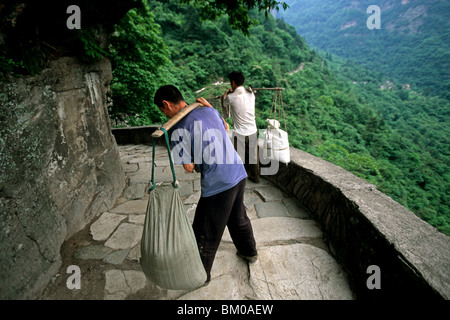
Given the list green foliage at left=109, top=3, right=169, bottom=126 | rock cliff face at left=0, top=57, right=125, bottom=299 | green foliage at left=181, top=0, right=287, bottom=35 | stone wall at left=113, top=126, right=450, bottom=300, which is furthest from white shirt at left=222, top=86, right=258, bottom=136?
green foliage at left=109, top=3, right=169, bottom=126

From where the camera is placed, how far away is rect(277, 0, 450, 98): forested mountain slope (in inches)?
1791

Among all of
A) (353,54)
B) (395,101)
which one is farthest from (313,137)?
(353,54)

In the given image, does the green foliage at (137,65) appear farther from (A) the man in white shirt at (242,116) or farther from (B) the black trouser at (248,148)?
(B) the black trouser at (248,148)

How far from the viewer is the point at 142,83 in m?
6.84

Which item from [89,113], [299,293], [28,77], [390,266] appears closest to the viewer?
[390,266]

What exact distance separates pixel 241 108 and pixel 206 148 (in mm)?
1657

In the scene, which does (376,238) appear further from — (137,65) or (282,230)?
(137,65)

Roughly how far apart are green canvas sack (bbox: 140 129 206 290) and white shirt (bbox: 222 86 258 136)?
1.82 meters

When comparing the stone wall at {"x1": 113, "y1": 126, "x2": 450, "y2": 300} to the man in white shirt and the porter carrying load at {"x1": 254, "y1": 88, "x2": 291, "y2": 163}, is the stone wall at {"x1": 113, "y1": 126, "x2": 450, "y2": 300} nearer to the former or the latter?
the porter carrying load at {"x1": 254, "y1": 88, "x2": 291, "y2": 163}

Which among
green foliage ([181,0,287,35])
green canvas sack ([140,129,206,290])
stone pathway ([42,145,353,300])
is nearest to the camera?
green canvas sack ([140,129,206,290])

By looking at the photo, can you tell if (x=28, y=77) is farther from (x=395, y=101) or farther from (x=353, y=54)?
(x=353, y=54)

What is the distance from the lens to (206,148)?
1.61 metres

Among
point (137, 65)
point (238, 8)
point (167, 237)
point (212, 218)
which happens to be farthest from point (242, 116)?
point (137, 65)

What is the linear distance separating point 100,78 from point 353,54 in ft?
275
